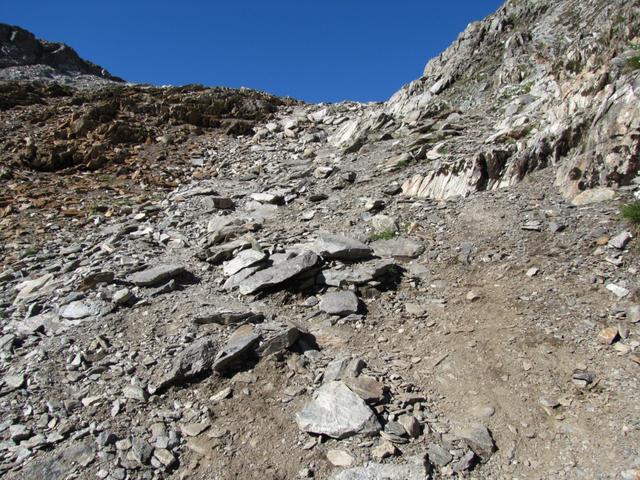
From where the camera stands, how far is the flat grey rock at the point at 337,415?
16.5ft

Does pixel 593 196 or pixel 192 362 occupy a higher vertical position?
pixel 593 196

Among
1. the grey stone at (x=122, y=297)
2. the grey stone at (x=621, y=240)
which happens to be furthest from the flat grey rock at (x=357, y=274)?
the grey stone at (x=621, y=240)

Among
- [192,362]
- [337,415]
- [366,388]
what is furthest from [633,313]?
[192,362]

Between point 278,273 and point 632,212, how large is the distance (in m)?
6.17

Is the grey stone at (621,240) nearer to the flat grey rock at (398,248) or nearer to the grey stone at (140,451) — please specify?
the flat grey rock at (398,248)

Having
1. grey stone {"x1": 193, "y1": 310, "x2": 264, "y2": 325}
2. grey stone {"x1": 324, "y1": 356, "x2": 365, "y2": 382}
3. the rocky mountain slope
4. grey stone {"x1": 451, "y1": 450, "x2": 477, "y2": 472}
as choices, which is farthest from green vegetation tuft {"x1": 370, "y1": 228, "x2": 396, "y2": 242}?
grey stone {"x1": 451, "y1": 450, "x2": 477, "y2": 472}

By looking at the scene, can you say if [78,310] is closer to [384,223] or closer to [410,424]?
[410,424]

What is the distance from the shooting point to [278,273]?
8211mm

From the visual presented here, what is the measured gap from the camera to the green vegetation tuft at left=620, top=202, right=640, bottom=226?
7383 mm

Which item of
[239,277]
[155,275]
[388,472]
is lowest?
[388,472]

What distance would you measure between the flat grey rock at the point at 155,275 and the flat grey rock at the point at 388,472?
18.1ft

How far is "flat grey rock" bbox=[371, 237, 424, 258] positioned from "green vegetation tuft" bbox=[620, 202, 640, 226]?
3.51 m

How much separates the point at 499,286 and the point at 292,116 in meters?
20.5

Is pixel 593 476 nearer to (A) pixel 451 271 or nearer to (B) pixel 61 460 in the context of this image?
(A) pixel 451 271
